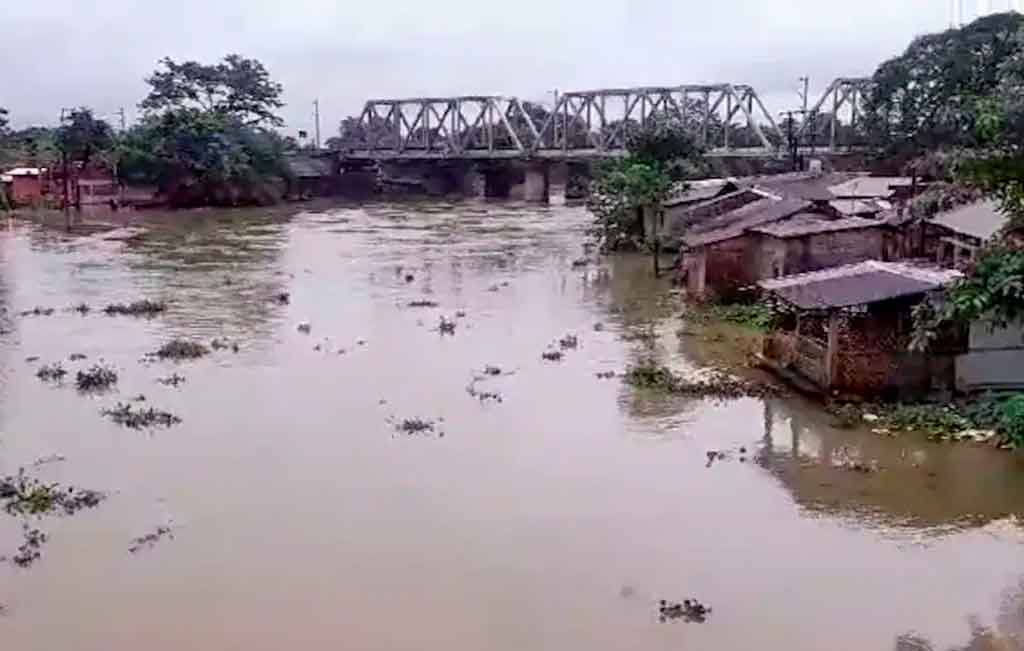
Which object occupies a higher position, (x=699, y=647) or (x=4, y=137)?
(x=4, y=137)

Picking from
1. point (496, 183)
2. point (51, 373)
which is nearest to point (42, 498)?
point (51, 373)

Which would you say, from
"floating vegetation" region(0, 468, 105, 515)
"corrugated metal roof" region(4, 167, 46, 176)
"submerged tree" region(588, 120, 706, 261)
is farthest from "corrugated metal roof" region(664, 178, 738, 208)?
"corrugated metal roof" region(4, 167, 46, 176)

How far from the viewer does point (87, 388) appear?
17.3 meters

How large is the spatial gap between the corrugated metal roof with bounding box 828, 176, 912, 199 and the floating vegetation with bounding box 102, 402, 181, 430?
1952cm

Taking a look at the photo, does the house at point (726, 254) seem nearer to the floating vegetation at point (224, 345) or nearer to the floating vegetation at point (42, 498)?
the floating vegetation at point (224, 345)

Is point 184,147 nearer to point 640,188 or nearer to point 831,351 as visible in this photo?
point 640,188

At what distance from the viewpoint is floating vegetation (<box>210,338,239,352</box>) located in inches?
809

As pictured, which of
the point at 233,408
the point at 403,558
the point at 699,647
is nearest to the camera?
the point at 699,647

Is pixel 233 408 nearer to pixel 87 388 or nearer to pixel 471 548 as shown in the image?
pixel 87 388

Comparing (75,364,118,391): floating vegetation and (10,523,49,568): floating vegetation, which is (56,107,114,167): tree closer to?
(75,364,118,391): floating vegetation

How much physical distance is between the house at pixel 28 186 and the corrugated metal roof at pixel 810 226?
4191 cm

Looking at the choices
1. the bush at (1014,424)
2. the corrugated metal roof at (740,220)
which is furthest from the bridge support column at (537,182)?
the bush at (1014,424)

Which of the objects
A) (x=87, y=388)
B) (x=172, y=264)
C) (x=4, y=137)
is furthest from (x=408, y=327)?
(x=4, y=137)

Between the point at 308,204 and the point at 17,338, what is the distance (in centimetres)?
4298
